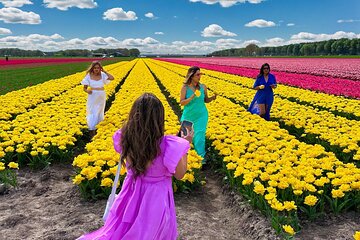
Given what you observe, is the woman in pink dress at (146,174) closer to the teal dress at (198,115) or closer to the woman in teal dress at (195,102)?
the woman in teal dress at (195,102)

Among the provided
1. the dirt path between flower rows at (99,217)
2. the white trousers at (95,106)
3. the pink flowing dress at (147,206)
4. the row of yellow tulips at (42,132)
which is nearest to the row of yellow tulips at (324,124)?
the dirt path between flower rows at (99,217)

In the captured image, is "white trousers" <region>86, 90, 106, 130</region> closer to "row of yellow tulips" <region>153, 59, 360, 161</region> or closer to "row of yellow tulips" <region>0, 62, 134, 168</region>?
"row of yellow tulips" <region>0, 62, 134, 168</region>

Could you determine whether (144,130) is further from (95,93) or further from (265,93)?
(265,93)

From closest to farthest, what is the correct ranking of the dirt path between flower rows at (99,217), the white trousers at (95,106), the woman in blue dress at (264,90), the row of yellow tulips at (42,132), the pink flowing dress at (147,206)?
1. the pink flowing dress at (147,206)
2. the dirt path between flower rows at (99,217)
3. the row of yellow tulips at (42,132)
4. the white trousers at (95,106)
5. the woman in blue dress at (264,90)

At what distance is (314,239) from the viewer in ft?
13.8

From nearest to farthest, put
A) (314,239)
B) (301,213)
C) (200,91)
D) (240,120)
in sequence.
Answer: (314,239), (301,213), (200,91), (240,120)

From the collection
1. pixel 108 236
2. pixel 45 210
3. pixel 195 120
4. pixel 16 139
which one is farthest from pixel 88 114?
pixel 108 236

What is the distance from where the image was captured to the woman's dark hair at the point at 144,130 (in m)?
2.78

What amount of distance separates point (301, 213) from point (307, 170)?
26.6 inches

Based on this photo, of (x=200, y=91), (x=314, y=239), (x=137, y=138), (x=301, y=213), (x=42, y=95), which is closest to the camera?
(x=137, y=138)

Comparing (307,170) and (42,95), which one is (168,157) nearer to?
(307,170)

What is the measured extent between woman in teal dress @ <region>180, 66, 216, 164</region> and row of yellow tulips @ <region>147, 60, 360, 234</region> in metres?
0.36

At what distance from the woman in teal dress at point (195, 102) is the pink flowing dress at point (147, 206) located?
3546 mm

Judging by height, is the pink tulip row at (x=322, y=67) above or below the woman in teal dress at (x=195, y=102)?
below
